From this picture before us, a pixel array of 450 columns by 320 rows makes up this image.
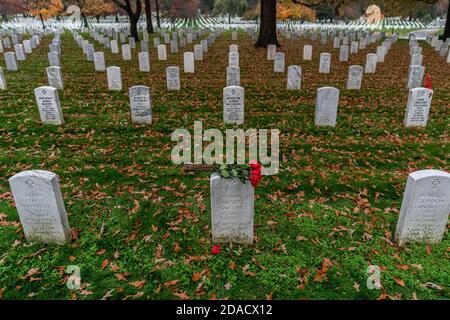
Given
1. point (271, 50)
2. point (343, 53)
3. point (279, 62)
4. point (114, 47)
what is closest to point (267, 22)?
point (271, 50)

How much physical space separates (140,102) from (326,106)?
4902 millimetres

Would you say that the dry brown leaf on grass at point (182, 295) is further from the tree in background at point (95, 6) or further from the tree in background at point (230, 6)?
the tree in background at point (230, 6)

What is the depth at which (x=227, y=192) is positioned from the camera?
4371 millimetres

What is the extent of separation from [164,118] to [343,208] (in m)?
5.74

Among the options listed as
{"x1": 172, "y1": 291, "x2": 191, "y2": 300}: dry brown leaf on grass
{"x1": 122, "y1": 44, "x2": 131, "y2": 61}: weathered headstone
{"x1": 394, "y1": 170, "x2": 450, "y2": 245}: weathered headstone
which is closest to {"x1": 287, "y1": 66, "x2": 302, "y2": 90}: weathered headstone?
{"x1": 394, "y1": 170, "x2": 450, "y2": 245}: weathered headstone

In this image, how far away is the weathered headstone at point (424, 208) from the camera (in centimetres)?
417

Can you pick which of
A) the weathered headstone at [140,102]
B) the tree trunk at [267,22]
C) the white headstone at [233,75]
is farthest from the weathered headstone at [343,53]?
the weathered headstone at [140,102]

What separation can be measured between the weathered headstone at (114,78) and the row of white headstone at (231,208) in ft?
27.4

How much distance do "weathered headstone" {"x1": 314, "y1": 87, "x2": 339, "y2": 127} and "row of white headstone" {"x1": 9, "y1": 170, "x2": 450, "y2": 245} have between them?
4550 millimetres

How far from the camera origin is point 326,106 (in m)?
8.63

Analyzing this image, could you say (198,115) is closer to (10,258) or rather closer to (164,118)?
(164,118)

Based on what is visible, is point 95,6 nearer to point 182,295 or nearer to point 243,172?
point 243,172

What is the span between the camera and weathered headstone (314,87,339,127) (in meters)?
8.53

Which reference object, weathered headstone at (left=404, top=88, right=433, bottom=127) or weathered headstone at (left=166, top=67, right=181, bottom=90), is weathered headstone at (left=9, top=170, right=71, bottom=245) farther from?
weathered headstone at (left=404, top=88, right=433, bottom=127)
